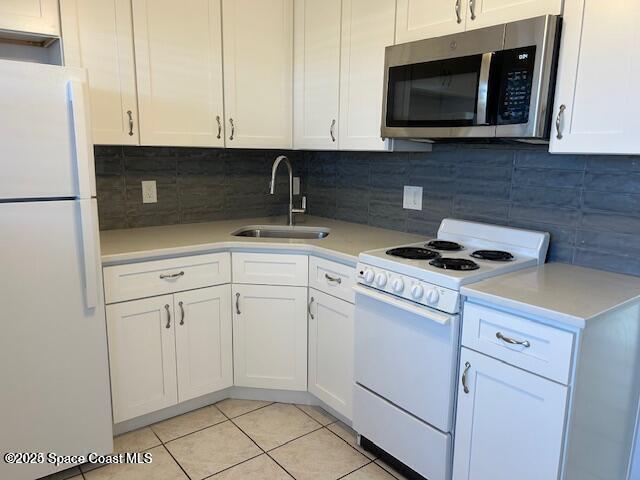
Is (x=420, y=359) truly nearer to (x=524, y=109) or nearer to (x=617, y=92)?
(x=524, y=109)

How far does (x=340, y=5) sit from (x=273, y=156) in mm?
1041

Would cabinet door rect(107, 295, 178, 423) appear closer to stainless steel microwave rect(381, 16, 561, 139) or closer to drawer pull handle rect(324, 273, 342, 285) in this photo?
drawer pull handle rect(324, 273, 342, 285)

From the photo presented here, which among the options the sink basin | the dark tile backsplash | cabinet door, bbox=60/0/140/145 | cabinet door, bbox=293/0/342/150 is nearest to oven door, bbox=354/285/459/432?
the dark tile backsplash

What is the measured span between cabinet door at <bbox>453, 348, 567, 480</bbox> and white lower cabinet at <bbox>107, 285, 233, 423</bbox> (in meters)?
1.26

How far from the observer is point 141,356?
212 cm

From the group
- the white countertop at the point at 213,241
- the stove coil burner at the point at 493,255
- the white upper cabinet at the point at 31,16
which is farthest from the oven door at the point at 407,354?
the white upper cabinet at the point at 31,16

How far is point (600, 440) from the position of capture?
1.51m

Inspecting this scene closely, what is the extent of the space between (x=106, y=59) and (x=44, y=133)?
0.64 m

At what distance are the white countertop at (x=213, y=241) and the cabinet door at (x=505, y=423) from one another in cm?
72

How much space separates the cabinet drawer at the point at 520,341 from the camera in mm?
1312

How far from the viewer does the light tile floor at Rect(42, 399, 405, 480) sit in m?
1.94

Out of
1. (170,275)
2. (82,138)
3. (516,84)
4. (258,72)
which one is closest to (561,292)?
(516,84)

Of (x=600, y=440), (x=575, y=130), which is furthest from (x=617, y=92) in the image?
(x=600, y=440)

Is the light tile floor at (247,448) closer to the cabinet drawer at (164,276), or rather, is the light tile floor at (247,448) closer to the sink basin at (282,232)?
the cabinet drawer at (164,276)
